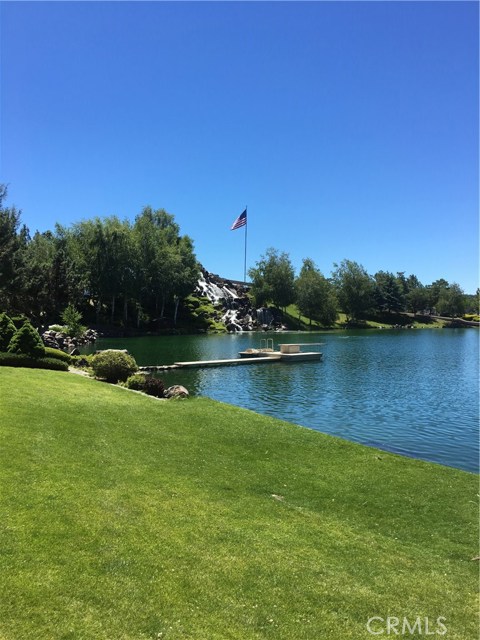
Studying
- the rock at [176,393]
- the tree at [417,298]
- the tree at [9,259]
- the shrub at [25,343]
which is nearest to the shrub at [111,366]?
the shrub at [25,343]

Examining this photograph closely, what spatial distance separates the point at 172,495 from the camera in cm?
826

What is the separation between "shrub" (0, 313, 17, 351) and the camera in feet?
77.0

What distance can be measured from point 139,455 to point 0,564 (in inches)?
213

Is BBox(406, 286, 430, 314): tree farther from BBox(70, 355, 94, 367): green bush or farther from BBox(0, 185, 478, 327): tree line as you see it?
BBox(70, 355, 94, 367): green bush

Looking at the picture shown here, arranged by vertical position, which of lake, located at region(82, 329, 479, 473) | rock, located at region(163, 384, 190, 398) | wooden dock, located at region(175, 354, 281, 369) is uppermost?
rock, located at region(163, 384, 190, 398)

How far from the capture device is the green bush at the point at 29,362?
22.0 metres

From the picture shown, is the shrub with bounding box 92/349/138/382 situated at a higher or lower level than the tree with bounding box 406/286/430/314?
lower

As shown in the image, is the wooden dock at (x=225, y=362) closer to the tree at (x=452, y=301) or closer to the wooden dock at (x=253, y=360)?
the wooden dock at (x=253, y=360)

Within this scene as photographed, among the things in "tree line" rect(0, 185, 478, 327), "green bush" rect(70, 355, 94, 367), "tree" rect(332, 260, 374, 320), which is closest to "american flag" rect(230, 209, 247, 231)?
"tree line" rect(0, 185, 478, 327)

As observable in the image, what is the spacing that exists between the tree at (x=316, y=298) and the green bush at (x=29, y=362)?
96377 mm

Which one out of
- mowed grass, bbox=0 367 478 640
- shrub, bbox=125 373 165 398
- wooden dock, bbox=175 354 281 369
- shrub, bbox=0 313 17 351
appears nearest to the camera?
mowed grass, bbox=0 367 478 640

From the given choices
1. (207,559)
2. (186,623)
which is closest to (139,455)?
(207,559)

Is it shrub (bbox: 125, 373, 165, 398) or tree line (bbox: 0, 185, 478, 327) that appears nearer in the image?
shrub (bbox: 125, 373, 165, 398)

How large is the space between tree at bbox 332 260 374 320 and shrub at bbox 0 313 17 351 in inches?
4432
